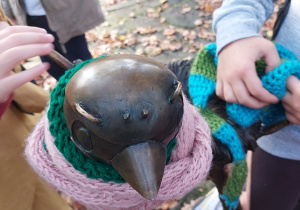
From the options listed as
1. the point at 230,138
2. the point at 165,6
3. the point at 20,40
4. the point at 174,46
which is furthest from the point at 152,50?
the point at 20,40

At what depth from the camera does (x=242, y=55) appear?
31.2 inches

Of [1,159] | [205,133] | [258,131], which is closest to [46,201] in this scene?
[1,159]

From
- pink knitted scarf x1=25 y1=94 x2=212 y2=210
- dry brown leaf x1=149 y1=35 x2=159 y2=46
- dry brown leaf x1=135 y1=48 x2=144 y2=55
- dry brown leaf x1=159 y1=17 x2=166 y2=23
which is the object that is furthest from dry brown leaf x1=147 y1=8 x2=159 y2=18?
pink knitted scarf x1=25 y1=94 x2=212 y2=210

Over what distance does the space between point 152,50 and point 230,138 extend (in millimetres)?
2276

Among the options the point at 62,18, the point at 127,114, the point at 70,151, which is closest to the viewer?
→ the point at 127,114

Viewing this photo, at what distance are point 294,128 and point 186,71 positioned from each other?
0.48m

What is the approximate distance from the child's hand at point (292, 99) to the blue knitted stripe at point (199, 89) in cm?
22

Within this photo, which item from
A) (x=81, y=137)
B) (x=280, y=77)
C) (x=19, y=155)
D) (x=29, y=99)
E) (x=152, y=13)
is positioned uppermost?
(x=81, y=137)

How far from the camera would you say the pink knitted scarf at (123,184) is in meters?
0.58

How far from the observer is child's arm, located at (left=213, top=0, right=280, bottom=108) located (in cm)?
77

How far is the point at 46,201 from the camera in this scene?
40.9 inches

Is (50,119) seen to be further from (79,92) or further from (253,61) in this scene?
(253,61)

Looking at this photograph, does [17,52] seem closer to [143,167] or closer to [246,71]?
[143,167]

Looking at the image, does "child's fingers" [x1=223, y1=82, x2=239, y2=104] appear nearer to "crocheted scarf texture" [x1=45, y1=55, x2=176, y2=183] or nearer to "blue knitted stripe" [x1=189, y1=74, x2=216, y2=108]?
"blue knitted stripe" [x1=189, y1=74, x2=216, y2=108]
